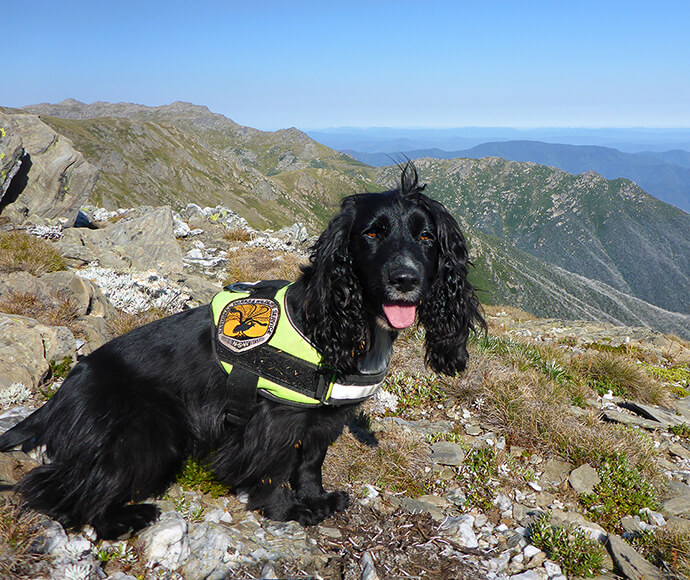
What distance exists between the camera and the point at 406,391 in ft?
18.5

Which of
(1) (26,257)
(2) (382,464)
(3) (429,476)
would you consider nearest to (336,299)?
(2) (382,464)

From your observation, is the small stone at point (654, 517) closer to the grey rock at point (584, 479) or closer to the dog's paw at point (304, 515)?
the grey rock at point (584, 479)

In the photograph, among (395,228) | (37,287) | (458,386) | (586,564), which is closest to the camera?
(395,228)

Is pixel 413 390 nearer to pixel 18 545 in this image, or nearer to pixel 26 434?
pixel 26 434

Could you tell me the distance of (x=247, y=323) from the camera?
3117 millimetres

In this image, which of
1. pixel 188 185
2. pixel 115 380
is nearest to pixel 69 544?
pixel 115 380

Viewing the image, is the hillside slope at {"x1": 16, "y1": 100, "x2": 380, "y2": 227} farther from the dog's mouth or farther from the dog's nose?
the dog's nose

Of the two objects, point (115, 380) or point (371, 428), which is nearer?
point (115, 380)

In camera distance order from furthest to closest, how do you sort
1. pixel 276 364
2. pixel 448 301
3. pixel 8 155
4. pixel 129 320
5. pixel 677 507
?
pixel 8 155
pixel 129 320
pixel 677 507
pixel 448 301
pixel 276 364

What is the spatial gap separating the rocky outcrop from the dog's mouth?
42.5ft

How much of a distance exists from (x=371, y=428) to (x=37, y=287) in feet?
16.4

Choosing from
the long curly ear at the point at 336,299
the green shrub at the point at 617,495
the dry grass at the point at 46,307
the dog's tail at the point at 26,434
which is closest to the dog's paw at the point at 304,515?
the long curly ear at the point at 336,299

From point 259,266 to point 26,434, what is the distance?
8.79 meters

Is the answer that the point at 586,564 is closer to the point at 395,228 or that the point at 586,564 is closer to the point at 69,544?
the point at 395,228
